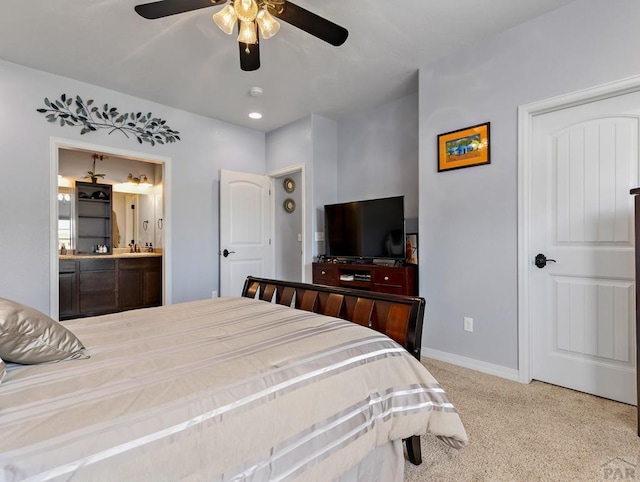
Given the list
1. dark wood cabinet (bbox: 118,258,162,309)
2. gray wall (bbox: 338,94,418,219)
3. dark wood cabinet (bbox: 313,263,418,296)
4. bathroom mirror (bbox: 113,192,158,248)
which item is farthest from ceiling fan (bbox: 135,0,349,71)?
bathroom mirror (bbox: 113,192,158,248)

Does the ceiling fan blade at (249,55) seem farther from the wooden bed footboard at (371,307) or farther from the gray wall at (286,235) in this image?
the gray wall at (286,235)

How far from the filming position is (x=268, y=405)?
0.95 meters

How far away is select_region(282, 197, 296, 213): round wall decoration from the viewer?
5078mm

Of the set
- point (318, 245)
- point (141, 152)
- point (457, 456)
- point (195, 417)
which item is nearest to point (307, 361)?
point (195, 417)

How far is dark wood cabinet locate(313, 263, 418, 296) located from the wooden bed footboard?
132 cm

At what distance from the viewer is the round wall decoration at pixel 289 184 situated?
16.5ft

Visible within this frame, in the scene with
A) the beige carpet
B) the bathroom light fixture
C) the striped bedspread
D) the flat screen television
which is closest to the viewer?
the striped bedspread

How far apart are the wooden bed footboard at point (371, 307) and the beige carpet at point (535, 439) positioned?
21 cm

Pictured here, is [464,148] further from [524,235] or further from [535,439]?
[535,439]

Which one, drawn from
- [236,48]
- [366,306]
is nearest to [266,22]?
[236,48]

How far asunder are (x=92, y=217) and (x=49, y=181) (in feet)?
7.50

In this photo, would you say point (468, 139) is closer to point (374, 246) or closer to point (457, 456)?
point (374, 246)

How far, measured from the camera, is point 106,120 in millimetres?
3531

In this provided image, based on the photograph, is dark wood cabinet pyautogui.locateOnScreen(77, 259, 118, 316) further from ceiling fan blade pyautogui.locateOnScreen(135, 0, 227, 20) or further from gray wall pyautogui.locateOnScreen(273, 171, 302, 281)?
ceiling fan blade pyautogui.locateOnScreen(135, 0, 227, 20)
